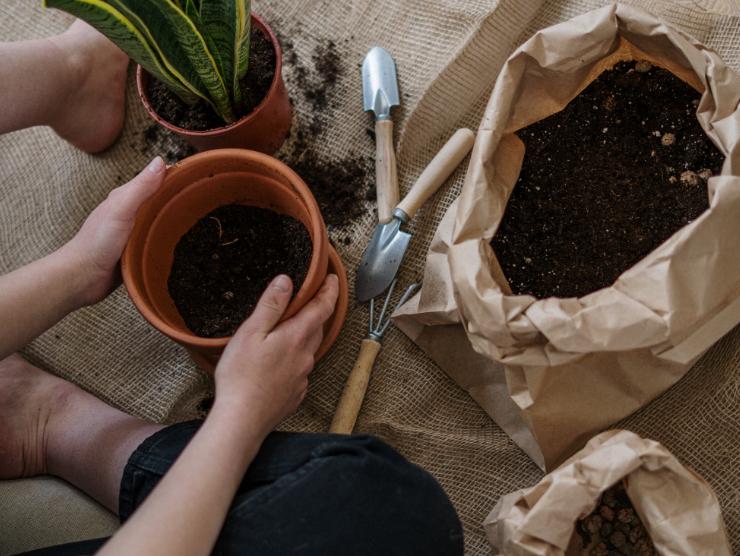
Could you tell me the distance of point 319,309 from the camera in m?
0.83

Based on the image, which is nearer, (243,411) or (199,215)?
(243,411)

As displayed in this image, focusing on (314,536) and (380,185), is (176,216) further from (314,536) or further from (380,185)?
(314,536)

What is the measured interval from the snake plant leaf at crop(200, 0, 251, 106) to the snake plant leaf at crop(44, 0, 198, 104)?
0.06 m

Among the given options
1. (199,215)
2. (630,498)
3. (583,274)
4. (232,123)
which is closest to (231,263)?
(199,215)

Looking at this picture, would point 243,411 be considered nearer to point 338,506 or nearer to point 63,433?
point 338,506

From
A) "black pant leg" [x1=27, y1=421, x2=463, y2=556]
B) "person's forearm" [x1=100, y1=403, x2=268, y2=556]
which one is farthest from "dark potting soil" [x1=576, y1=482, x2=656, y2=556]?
"person's forearm" [x1=100, y1=403, x2=268, y2=556]

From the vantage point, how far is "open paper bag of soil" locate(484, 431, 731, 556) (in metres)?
0.74

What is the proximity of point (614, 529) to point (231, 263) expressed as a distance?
0.54m

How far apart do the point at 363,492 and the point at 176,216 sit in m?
0.38

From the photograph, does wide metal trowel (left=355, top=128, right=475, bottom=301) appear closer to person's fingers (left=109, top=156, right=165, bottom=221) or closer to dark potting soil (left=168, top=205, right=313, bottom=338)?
dark potting soil (left=168, top=205, right=313, bottom=338)

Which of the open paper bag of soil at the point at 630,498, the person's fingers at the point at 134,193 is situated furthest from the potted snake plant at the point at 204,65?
the open paper bag of soil at the point at 630,498

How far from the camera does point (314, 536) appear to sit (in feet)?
2.32

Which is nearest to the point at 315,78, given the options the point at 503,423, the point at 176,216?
the point at 176,216

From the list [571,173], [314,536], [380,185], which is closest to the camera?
[314,536]
